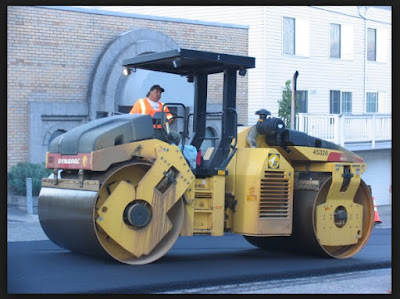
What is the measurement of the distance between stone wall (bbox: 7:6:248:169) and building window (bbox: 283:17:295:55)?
5.75 m

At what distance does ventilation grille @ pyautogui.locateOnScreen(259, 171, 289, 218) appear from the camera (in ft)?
28.7

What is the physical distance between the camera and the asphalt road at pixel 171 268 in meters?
6.89

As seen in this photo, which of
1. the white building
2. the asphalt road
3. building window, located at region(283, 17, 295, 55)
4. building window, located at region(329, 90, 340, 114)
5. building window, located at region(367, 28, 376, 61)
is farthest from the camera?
building window, located at region(367, 28, 376, 61)

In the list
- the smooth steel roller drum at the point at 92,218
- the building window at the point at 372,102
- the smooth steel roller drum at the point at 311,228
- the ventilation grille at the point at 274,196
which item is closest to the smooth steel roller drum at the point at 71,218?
the smooth steel roller drum at the point at 92,218

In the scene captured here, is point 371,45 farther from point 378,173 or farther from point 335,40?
point 378,173

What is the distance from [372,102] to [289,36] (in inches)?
209

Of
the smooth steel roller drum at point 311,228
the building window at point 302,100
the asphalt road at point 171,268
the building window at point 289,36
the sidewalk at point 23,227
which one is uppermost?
the building window at point 289,36

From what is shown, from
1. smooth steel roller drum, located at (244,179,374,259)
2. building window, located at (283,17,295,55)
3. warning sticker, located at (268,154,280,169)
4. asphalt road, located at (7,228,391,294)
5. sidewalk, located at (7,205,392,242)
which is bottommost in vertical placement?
sidewalk, located at (7,205,392,242)

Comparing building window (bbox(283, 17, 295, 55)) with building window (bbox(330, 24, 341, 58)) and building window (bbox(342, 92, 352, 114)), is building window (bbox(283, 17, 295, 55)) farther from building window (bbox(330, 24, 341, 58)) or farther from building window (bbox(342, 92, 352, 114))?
building window (bbox(342, 92, 352, 114))

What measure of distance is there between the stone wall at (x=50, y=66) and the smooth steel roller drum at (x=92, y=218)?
7.86 metres

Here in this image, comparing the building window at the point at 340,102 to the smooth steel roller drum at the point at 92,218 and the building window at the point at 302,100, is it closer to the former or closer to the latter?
the building window at the point at 302,100

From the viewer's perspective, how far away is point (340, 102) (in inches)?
997

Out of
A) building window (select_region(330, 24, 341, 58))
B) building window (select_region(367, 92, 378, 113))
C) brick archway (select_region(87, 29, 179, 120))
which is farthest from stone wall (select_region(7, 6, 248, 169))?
building window (select_region(367, 92, 378, 113))

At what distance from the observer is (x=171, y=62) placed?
879 cm
